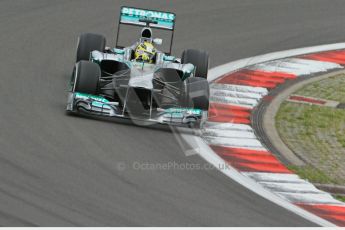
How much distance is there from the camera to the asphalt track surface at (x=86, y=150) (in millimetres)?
12781

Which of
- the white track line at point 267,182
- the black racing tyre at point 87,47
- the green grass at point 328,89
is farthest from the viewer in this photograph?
the green grass at point 328,89

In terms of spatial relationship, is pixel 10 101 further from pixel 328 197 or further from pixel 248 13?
pixel 248 13

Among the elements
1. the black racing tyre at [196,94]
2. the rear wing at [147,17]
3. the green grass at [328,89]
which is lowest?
the black racing tyre at [196,94]

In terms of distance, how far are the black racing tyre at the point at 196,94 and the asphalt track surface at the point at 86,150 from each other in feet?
2.55

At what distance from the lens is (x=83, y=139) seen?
15508 millimetres

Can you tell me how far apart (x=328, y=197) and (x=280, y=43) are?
9311 mm

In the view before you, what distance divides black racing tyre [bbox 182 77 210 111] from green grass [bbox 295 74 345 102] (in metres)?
3.55

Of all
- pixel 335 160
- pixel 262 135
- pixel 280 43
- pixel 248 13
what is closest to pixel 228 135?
pixel 262 135

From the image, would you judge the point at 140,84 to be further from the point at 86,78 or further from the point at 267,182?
the point at 267,182

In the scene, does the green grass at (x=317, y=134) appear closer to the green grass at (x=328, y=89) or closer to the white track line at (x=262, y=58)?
the green grass at (x=328, y=89)

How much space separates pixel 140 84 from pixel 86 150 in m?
2.06

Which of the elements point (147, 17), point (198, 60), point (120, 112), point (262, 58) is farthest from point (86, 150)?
point (262, 58)

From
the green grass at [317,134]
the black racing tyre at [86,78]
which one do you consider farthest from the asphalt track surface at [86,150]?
the green grass at [317,134]

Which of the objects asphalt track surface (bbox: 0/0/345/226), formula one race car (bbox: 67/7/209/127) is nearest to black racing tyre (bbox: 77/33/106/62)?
formula one race car (bbox: 67/7/209/127)
